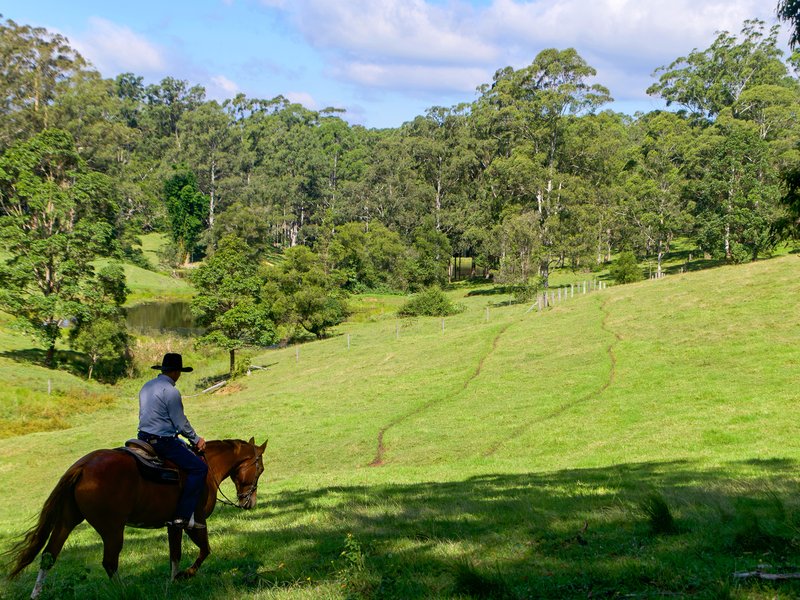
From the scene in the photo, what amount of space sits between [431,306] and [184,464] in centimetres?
6292

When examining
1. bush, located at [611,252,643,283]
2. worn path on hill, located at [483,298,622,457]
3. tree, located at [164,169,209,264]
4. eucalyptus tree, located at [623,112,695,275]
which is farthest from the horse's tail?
tree, located at [164,169,209,264]

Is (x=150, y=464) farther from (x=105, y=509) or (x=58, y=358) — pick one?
(x=58, y=358)

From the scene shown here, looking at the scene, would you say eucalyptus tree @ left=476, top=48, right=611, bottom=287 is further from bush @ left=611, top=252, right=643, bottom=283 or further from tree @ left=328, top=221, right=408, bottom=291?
tree @ left=328, top=221, right=408, bottom=291

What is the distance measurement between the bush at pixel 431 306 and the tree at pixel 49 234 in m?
33.7

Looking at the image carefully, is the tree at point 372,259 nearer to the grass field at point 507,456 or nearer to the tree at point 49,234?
the grass field at point 507,456

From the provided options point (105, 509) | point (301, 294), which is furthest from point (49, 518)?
point (301, 294)

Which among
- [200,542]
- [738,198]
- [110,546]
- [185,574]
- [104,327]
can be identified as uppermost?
[738,198]

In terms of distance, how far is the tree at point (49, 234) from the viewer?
49.7m

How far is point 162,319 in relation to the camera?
77125 millimetres

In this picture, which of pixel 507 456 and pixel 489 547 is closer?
pixel 489 547

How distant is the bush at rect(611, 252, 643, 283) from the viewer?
69231 millimetres

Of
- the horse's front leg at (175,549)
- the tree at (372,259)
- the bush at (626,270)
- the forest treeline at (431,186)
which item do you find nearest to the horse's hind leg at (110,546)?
the horse's front leg at (175,549)

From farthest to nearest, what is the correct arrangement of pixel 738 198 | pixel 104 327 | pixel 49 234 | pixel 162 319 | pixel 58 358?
pixel 162 319, pixel 738 198, pixel 49 234, pixel 58 358, pixel 104 327

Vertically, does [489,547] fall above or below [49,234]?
below
